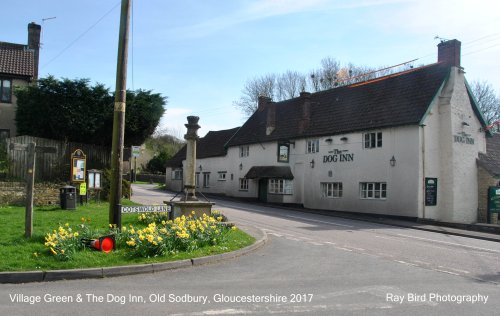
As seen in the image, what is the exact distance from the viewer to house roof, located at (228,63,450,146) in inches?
1000

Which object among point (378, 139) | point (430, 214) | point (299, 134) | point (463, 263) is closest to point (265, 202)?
point (299, 134)

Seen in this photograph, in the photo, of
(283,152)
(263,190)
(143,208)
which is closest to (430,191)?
(283,152)

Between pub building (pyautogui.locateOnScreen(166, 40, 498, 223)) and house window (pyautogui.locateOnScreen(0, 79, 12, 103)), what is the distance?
18146 mm

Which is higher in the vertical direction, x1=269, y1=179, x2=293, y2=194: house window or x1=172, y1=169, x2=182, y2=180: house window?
x1=172, y1=169, x2=182, y2=180: house window

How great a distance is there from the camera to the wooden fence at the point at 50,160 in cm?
1936

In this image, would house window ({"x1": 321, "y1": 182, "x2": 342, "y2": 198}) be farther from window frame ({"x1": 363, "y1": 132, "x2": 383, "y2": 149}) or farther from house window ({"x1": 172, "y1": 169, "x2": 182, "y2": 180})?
house window ({"x1": 172, "y1": 169, "x2": 182, "y2": 180})

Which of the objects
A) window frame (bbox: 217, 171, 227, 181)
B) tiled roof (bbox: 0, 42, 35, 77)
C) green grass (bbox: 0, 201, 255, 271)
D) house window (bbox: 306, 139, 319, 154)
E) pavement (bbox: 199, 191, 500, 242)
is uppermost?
tiled roof (bbox: 0, 42, 35, 77)

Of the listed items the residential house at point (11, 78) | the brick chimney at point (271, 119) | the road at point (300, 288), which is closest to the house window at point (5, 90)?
the residential house at point (11, 78)

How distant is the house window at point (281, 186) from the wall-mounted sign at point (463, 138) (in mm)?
12234

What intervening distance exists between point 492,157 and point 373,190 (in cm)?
855

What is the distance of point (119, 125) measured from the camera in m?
11.1

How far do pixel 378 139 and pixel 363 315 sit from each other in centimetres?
2142

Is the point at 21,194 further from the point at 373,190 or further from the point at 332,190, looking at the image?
the point at 332,190

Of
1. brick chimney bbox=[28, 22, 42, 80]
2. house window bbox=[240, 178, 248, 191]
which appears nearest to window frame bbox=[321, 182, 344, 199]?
house window bbox=[240, 178, 248, 191]
